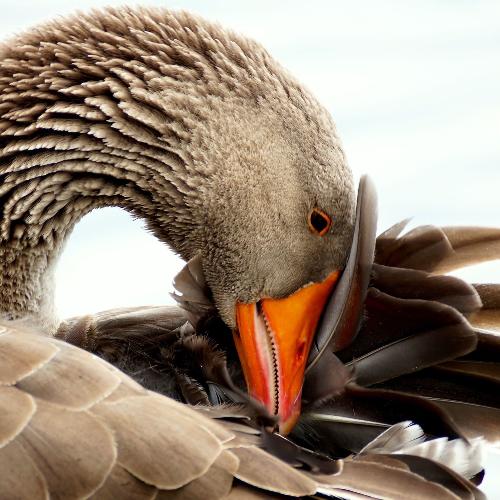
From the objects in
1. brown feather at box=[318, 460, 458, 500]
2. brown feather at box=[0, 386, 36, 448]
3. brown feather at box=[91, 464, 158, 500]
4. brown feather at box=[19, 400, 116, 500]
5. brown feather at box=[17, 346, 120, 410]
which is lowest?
brown feather at box=[318, 460, 458, 500]

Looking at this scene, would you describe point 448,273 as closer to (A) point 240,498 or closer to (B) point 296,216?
(B) point 296,216

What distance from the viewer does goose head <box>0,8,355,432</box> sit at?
12.4 feet

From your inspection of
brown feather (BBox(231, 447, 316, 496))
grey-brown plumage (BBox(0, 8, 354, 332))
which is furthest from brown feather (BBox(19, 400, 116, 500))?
grey-brown plumage (BBox(0, 8, 354, 332))

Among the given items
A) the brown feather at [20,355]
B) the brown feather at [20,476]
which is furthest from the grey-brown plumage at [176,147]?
the brown feather at [20,476]

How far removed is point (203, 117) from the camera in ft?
12.5

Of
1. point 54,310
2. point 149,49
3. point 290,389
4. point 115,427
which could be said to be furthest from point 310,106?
point 115,427

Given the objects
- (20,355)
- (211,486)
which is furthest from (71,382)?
(211,486)

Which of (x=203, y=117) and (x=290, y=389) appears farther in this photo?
(x=203, y=117)

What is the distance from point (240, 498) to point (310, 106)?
1694mm

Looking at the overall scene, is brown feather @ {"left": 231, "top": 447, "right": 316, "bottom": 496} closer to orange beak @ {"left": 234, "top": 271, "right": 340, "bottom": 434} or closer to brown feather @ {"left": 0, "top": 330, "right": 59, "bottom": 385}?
brown feather @ {"left": 0, "top": 330, "right": 59, "bottom": 385}

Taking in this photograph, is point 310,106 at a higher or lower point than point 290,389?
higher

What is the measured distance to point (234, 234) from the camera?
3.95 m

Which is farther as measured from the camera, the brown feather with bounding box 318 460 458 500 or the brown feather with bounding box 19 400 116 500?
the brown feather with bounding box 318 460 458 500

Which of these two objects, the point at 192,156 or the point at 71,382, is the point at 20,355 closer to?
the point at 71,382
